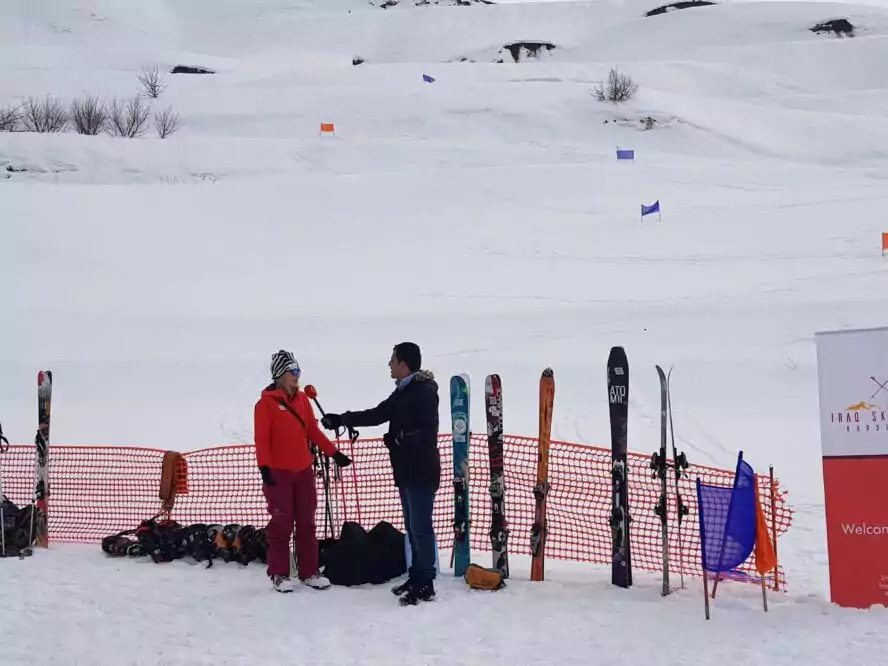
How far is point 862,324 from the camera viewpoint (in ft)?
47.4

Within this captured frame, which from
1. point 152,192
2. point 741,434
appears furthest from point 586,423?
point 152,192

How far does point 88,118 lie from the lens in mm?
42312

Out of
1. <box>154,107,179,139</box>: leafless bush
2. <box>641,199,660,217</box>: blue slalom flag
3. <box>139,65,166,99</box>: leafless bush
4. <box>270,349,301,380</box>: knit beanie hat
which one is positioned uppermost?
<box>139,65,166,99</box>: leafless bush

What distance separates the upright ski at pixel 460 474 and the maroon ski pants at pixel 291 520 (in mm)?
890

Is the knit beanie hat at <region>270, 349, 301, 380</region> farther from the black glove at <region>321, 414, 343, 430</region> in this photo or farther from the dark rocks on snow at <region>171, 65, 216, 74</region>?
the dark rocks on snow at <region>171, 65, 216, 74</region>

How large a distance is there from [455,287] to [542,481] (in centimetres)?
1293

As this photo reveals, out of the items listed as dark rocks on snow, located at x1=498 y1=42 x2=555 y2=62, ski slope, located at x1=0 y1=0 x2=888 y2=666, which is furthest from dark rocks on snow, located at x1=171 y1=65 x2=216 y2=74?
dark rocks on snow, located at x1=498 y1=42 x2=555 y2=62

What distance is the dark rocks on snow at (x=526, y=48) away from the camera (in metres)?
65.9

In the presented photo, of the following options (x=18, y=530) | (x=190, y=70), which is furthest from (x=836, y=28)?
(x=18, y=530)

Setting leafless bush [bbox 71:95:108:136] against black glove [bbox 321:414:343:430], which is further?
leafless bush [bbox 71:95:108:136]

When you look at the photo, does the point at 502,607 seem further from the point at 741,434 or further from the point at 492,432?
the point at 741,434

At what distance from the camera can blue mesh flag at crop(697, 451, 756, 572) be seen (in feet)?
16.5

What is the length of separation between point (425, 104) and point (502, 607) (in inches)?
1516

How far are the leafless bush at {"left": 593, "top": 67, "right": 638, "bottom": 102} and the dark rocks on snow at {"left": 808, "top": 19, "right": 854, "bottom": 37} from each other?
2422 cm
